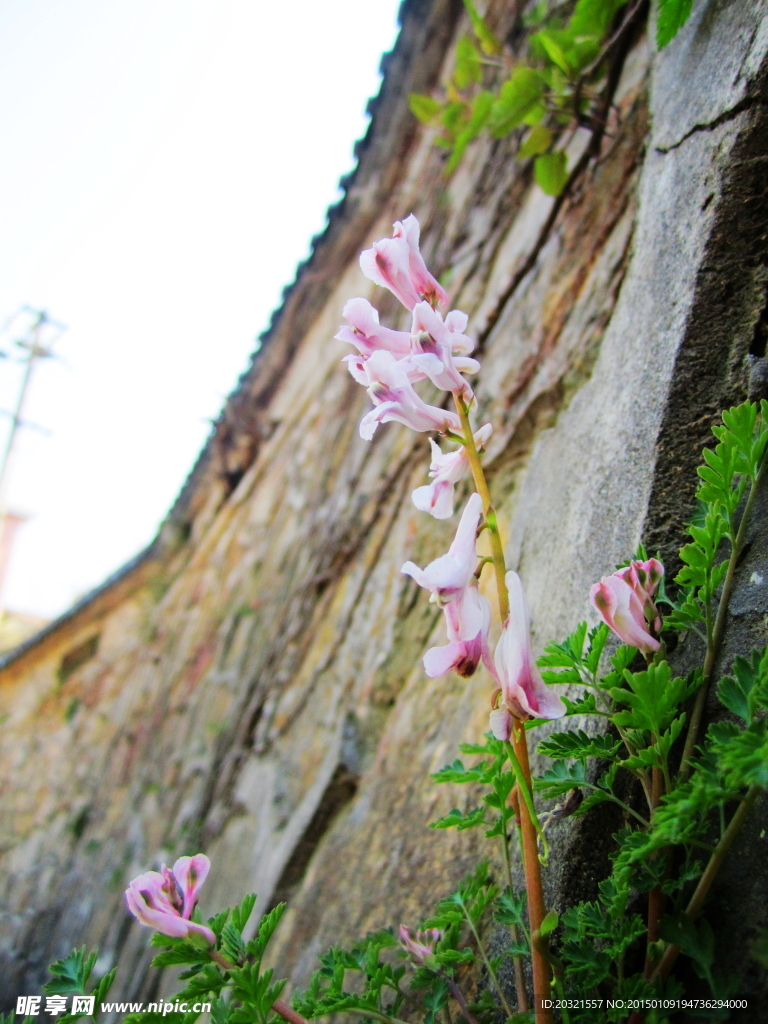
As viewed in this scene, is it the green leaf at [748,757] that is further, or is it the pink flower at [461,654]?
the pink flower at [461,654]

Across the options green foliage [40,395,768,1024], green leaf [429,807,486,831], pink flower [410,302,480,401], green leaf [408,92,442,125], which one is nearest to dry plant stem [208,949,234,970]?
green foliage [40,395,768,1024]

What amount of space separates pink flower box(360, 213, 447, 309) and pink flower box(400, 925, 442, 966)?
917mm

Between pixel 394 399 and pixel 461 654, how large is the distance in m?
0.34

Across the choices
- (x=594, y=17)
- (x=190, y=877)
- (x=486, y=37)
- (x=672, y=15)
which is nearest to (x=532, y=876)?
(x=190, y=877)

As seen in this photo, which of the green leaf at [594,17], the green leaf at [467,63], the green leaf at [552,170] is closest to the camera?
the green leaf at [594,17]

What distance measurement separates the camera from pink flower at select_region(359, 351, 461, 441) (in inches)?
37.0

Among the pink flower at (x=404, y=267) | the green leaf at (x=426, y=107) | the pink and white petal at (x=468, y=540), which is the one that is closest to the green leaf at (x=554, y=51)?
the green leaf at (x=426, y=107)

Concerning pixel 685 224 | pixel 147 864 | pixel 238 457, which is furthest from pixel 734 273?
pixel 238 457

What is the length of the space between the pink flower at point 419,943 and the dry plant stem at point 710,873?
37 centimetres

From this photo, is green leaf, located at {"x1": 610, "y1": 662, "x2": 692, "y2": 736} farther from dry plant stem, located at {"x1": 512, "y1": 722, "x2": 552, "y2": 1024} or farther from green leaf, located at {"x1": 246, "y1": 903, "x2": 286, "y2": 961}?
green leaf, located at {"x1": 246, "y1": 903, "x2": 286, "y2": 961}

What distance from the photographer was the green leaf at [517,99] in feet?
6.34

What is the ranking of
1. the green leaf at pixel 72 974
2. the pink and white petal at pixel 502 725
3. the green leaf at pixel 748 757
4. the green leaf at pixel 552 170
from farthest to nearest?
the green leaf at pixel 552 170, the green leaf at pixel 72 974, the pink and white petal at pixel 502 725, the green leaf at pixel 748 757

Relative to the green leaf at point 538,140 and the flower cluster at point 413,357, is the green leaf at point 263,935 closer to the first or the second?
the flower cluster at point 413,357

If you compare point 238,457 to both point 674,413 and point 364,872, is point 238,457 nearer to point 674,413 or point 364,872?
point 364,872
